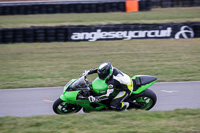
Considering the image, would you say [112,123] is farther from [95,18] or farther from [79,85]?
[95,18]

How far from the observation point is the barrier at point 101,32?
698 inches

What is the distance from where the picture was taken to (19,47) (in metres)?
17.2

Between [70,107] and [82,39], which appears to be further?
[82,39]

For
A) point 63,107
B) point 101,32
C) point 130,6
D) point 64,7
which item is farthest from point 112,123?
point 130,6

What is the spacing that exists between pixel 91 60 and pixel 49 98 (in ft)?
17.5

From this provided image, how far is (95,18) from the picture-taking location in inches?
949

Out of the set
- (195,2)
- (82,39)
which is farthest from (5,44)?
(195,2)

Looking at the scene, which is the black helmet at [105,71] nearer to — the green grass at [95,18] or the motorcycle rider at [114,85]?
the motorcycle rider at [114,85]

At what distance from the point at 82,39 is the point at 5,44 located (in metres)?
4.87

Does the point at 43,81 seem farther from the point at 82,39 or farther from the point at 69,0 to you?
the point at 69,0

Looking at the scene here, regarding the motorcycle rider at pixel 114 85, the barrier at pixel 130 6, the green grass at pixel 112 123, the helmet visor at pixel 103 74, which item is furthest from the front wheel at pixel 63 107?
the barrier at pixel 130 6

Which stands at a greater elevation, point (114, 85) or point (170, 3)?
point (170, 3)

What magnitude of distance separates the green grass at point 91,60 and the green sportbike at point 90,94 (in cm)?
318

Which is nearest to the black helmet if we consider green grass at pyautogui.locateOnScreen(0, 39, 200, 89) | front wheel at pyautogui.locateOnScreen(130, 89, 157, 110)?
front wheel at pyautogui.locateOnScreen(130, 89, 157, 110)
